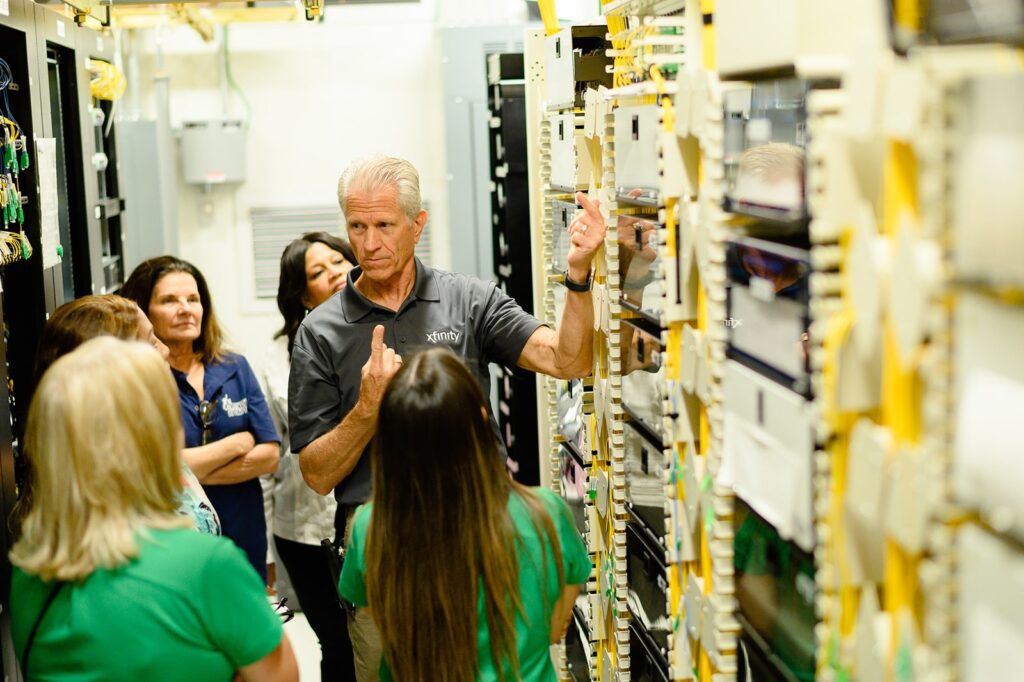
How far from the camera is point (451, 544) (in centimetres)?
186

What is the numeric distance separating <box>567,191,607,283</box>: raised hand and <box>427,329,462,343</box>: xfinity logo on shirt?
39 cm

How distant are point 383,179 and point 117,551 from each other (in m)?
1.30

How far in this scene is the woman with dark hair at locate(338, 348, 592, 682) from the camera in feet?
6.00

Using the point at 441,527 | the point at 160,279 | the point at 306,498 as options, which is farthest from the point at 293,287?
the point at 441,527

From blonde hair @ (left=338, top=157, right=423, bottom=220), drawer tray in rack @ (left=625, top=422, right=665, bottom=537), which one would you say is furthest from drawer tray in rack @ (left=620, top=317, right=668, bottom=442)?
blonde hair @ (left=338, top=157, right=423, bottom=220)

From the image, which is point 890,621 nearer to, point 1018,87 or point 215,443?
point 1018,87

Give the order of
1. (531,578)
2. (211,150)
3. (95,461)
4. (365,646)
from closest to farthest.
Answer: (95,461) → (531,578) → (365,646) → (211,150)

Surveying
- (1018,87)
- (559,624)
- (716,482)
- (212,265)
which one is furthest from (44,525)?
(212,265)

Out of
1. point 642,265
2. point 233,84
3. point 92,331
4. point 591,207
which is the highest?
point 233,84

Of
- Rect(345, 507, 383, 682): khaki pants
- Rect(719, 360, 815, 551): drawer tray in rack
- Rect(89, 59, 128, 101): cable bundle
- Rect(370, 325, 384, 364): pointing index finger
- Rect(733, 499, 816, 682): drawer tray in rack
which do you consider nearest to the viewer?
Rect(719, 360, 815, 551): drawer tray in rack

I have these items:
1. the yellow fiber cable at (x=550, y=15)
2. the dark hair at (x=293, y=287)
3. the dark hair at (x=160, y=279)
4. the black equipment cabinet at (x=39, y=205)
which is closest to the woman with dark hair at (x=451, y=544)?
the black equipment cabinet at (x=39, y=205)

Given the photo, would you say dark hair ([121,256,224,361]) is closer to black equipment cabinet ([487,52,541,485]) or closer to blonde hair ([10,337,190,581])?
black equipment cabinet ([487,52,541,485])

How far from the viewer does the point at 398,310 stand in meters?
2.83

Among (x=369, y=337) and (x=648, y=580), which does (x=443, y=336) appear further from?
(x=648, y=580)
